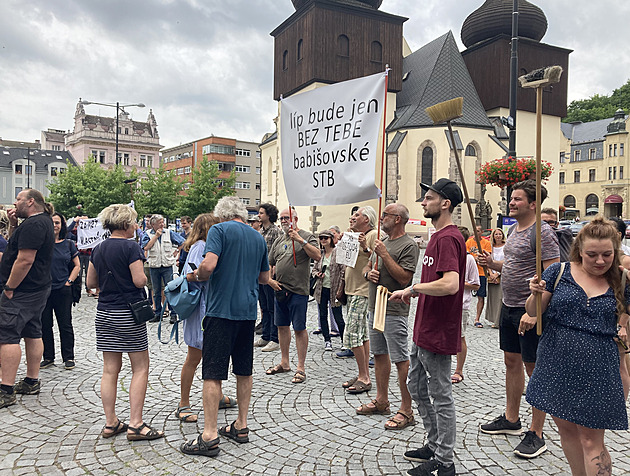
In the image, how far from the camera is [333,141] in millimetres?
5277

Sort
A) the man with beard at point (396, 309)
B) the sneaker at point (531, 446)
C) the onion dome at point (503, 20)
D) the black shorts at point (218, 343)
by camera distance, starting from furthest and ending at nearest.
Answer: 1. the onion dome at point (503, 20)
2. the man with beard at point (396, 309)
3. the black shorts at point (218, 343)
4. the sneaker at point (531, 446)

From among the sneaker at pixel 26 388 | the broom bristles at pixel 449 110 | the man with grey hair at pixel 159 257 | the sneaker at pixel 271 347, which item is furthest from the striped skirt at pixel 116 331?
the man with grey hair at pixel 159 257

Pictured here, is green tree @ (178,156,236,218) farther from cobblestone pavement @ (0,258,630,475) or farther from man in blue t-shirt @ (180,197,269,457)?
man in blue t-shirt @ (180,197,269,457)

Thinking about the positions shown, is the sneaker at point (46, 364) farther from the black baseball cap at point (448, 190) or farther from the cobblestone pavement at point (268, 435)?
the black baseball cap at point (448, 190)

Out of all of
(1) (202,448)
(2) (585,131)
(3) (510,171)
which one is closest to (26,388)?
(1) (202,448)

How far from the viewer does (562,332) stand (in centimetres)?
304

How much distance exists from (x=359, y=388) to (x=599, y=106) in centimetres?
8100

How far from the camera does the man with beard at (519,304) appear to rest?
13.0 feet

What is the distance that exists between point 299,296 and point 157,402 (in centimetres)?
199

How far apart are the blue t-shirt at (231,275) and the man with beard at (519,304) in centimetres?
200

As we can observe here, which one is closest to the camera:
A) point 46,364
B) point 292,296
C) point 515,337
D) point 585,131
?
point 515,337

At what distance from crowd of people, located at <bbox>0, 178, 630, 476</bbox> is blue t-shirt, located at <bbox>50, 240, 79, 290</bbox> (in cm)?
2

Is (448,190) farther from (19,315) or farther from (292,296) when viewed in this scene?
(19,315)

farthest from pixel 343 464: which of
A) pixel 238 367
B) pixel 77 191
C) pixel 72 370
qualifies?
pixel 77 191
